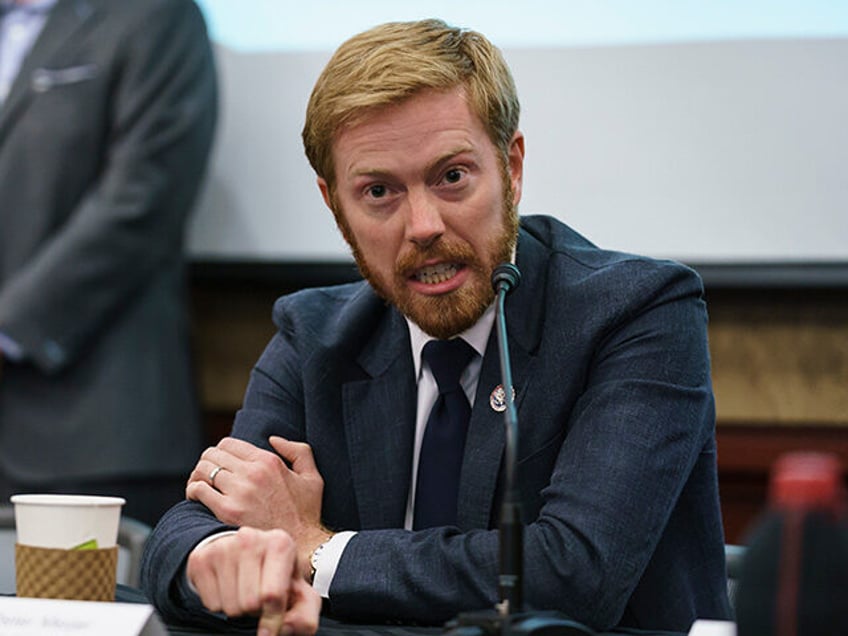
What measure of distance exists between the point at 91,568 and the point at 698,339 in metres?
0.93

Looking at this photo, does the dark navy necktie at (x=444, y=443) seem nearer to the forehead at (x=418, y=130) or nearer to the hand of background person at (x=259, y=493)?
the hand of background person at (x=259, y=493)

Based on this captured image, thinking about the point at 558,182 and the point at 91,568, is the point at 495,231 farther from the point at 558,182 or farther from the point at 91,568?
the point at 558,182

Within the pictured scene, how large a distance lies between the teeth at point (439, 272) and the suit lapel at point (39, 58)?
1.82 m

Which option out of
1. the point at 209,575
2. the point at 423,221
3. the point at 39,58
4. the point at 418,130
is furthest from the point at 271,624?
the point at 39,58

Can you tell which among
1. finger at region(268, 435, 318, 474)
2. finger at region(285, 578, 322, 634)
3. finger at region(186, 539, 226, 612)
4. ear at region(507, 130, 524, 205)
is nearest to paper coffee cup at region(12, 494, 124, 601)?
finger at region(186, 539, 226, 612)

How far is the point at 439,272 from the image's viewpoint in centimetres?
A: 199

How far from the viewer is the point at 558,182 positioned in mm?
3430

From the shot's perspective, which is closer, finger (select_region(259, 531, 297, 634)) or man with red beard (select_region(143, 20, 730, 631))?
finger (select_region(259, 531, 297, 634))

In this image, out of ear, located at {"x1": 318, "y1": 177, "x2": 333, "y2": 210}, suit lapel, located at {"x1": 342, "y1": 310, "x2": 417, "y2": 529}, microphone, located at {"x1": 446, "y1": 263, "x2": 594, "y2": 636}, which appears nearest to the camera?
microphone, located at {"x1": 446, "y1": 263, "x2": 594, "y2": 636}

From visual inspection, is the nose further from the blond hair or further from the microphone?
the microphone

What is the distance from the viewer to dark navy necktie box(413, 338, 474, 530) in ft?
6.54

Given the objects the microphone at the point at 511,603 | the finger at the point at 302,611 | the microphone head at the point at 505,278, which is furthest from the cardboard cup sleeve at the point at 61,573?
the microphone head at the point at 505,278

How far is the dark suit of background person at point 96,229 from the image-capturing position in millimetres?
3369

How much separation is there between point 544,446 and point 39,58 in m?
2.08
